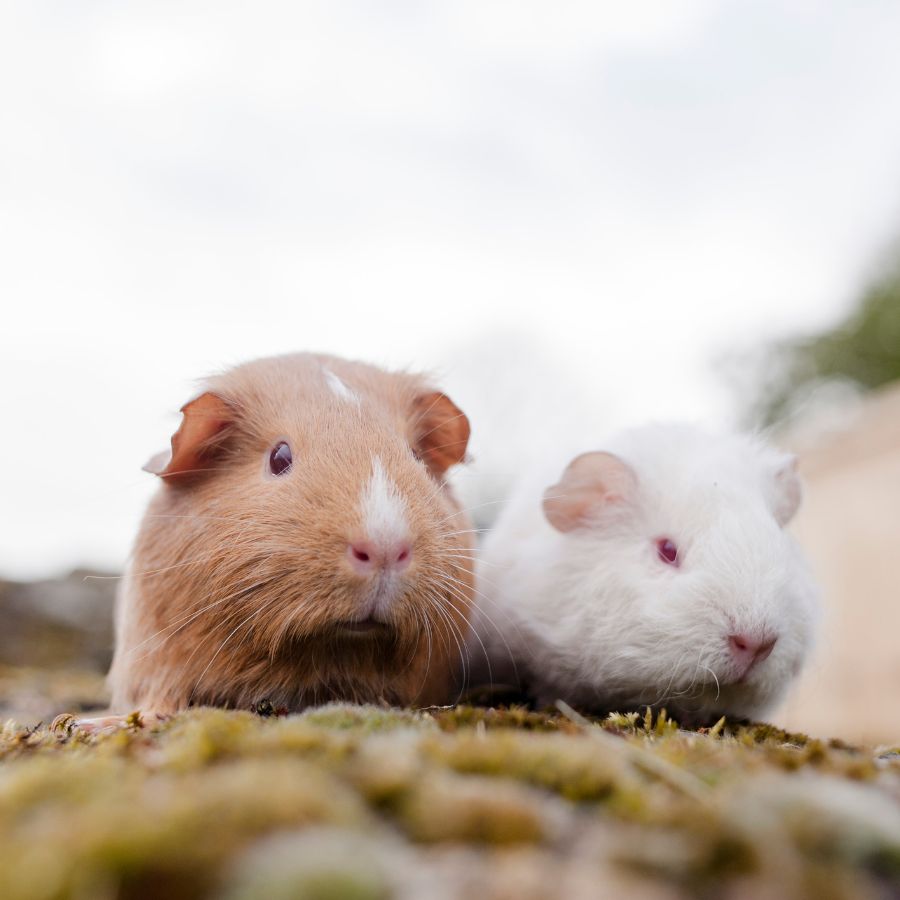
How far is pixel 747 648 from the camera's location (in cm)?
314

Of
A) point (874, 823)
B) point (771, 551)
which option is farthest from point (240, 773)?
point (771, 551)

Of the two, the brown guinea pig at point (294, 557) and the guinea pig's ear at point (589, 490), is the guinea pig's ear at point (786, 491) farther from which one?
the brown guinea pig at point (294, 557)

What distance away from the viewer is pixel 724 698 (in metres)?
3.39

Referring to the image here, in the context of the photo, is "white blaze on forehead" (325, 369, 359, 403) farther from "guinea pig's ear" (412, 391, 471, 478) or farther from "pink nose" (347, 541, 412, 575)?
"pink nose" (347, 541, 412, 575)

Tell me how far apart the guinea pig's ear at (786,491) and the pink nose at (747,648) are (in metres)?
0.81

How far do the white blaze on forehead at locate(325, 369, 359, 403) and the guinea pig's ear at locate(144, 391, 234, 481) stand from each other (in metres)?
0.40

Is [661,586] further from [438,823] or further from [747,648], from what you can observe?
[438,823]

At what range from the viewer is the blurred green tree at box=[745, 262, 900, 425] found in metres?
21.0

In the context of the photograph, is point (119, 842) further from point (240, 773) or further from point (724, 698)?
point (724, 698)

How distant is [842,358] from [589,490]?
66.4 feet

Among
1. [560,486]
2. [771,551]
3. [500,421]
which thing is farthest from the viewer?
[500,421]

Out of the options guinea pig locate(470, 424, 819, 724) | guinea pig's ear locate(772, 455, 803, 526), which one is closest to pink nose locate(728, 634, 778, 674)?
guinea pig locate(470, 424, 819, 724)

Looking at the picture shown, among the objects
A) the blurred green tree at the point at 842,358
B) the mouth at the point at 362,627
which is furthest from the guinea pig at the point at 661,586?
the blurred green tree at the point at 842,358

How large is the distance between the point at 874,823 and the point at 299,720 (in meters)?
A: 1.46
